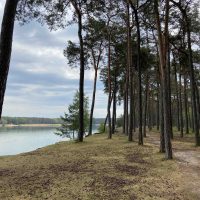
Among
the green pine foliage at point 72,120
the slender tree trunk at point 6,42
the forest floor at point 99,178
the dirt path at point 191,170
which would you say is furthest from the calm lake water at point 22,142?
the slender tree trunk at point 6,42

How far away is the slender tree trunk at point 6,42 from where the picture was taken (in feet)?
23.2

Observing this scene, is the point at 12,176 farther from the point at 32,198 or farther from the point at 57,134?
the point at 57,134

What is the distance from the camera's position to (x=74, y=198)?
800 cm

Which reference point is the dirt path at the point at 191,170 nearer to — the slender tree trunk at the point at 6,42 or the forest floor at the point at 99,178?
the forest floor at the point at 99,178

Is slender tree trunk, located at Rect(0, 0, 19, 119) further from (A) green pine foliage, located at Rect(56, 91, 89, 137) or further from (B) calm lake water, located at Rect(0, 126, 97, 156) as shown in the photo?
(A) green pine foliage, located at Rect(56, 91, 89, 137)

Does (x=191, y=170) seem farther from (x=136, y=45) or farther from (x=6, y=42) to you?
(x=136, y=45)

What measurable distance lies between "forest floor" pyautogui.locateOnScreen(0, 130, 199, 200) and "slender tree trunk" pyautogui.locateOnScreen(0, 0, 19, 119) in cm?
322

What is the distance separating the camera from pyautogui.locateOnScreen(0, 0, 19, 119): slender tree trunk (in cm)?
707

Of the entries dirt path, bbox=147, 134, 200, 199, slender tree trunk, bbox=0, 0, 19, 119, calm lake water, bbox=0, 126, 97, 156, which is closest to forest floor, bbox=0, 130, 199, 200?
dirt path, bbox=147, 134, 200, 199

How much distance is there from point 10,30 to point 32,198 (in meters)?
4.54

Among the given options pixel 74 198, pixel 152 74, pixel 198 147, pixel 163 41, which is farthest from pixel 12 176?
pixel 152 74

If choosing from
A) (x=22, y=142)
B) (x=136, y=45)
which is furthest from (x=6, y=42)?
(x=22, y=142)

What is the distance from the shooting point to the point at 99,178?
10367 mm

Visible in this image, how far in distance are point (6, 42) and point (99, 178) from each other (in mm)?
5746
